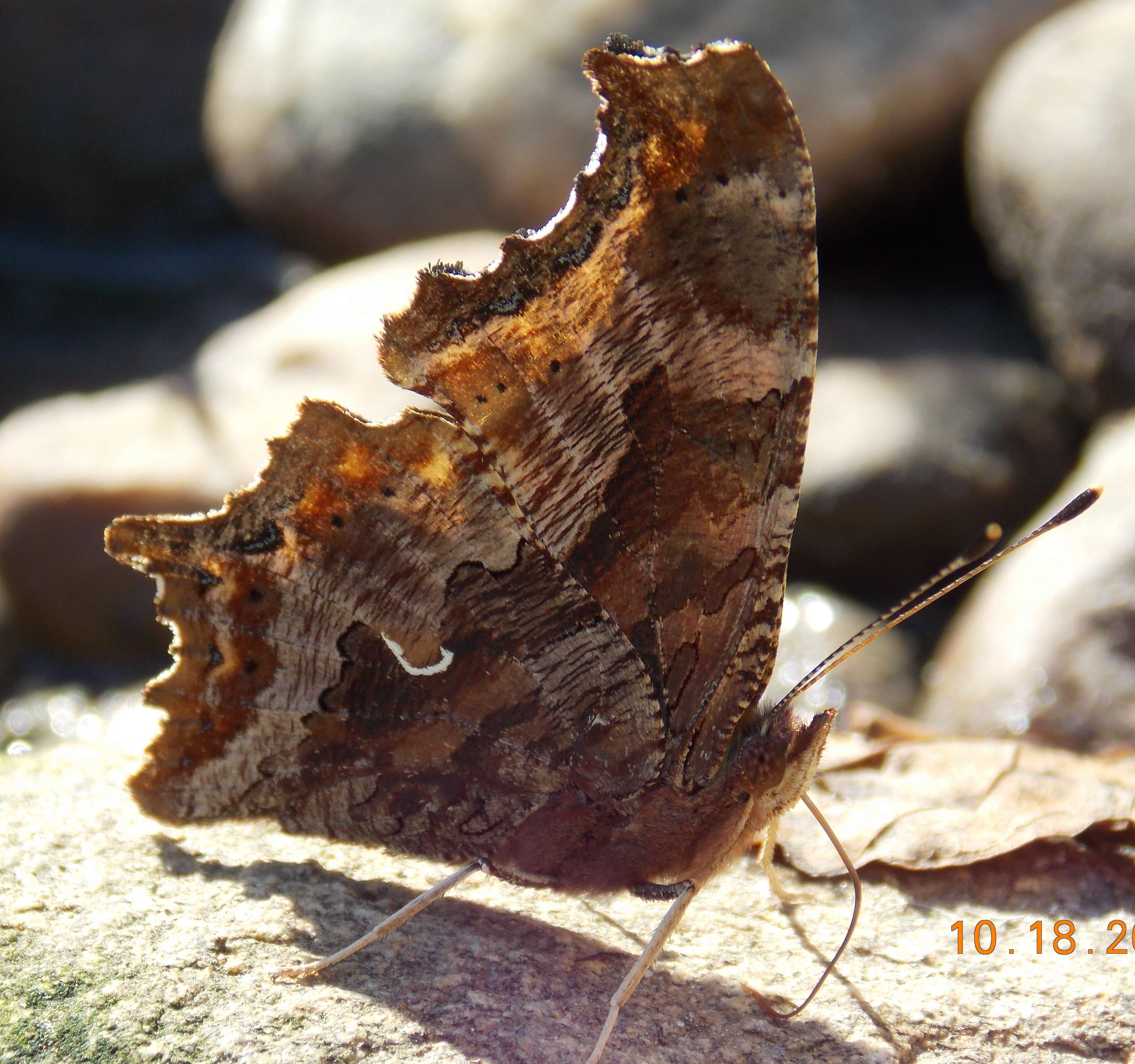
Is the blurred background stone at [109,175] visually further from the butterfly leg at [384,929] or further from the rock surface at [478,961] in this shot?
the butterfly leg at [384,929]

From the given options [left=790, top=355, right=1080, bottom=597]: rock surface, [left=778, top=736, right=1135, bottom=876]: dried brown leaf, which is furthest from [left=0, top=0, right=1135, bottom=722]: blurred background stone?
[left=778, top=736, right=1135, bottom=876]: dried brown leaf

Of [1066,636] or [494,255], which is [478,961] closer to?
[494,255]

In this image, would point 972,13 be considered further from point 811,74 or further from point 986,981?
point 986,981

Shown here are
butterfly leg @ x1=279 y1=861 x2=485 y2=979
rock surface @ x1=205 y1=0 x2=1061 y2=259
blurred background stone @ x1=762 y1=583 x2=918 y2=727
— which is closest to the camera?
butterfly leg @ x1=279 y1=861 x2=485 y2=979

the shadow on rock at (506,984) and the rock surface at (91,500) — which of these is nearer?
the shadow on rock at (506,984)

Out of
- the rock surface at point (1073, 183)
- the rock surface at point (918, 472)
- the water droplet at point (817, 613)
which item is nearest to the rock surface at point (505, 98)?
the rock surface at point (1073, 183)

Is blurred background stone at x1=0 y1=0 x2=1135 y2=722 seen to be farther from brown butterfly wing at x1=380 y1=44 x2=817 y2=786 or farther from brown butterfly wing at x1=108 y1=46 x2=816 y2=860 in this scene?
brown butterfly wing at x1=380 y1=44 x2=817 y2=786
